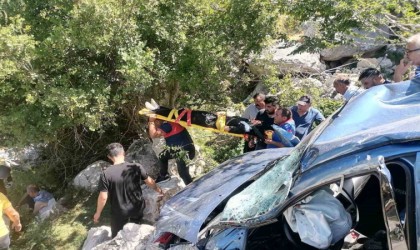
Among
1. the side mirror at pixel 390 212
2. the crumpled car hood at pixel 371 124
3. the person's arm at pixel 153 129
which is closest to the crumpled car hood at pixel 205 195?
the crumpled car hood at pixel 371 124

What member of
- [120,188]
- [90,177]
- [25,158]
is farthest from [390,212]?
[25,158]

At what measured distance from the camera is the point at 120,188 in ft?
15.8

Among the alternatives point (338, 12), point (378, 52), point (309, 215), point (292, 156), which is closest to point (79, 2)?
point (338, 12)

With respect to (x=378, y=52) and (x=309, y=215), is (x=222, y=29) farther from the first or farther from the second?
(x=309, y=215)

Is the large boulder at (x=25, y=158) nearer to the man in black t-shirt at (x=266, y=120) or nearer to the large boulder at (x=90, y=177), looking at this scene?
the large boulder at (x=90, y=177)

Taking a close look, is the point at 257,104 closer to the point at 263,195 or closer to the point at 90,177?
the point at 90,177

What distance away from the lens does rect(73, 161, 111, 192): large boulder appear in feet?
23.3

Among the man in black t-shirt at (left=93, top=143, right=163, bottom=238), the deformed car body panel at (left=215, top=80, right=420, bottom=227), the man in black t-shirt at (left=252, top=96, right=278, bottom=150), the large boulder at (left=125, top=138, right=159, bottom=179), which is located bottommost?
the large boulder at (left=125, top=138, right=159, bottom=179)

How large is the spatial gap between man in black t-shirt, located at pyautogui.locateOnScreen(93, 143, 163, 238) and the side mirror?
10.9 feet

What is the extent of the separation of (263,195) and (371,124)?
2.61ft

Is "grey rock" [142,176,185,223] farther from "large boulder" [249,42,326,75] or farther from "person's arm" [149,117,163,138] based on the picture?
"large boulder" [249,42,326,75]

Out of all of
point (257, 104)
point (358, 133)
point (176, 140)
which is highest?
point (358, 133)

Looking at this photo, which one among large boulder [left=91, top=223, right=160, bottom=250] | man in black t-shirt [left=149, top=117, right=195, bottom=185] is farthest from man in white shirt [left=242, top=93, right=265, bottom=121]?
large boulder [left=91, top=223, right=160, bottom=250]

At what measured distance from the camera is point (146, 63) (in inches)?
229
